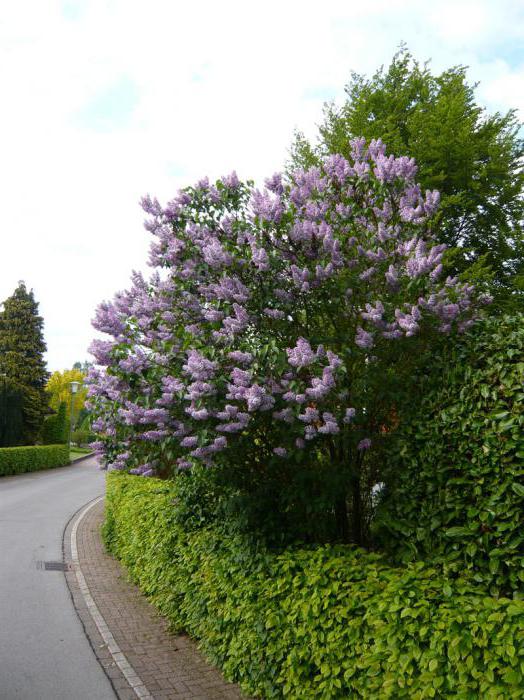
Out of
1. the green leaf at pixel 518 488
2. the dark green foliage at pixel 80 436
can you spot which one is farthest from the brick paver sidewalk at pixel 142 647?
the dark green foliage at pixel 80 436

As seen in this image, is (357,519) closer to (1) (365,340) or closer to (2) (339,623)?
(2) (339,623)

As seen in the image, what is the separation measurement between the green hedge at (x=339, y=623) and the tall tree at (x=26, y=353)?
3668cm

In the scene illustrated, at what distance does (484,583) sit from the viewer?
14.3 feet

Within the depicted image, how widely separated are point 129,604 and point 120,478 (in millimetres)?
5039

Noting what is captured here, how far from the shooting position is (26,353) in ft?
143

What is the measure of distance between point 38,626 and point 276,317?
5.31 meters

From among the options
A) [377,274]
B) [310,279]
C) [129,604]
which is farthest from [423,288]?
[129,604]

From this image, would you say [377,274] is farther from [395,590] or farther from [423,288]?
[395,590]

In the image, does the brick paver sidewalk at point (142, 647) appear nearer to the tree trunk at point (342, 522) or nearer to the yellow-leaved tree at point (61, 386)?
the tree trunk at point (342, 522)

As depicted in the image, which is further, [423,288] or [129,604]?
[129,604]

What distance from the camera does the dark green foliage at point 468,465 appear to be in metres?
4.15

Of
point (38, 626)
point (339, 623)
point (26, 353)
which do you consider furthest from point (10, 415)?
point (339, 623)

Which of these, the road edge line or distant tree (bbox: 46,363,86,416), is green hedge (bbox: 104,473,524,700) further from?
distant tree (bbox: 46,363,86,416)

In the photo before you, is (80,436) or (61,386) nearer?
(61,386)
